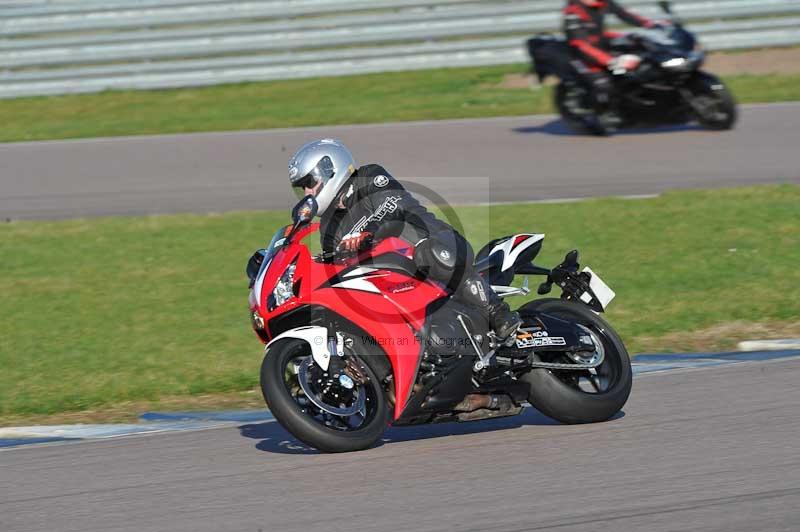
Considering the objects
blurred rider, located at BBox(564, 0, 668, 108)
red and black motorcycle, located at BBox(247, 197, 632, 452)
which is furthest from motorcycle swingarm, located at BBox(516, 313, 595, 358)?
blurred rider, located at BBox(564, 0, 668, 108)

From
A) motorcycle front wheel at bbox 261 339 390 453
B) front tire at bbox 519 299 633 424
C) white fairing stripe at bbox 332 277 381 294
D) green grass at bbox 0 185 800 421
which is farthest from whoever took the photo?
green grass at bbox 0 185 800 421

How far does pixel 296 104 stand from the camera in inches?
676

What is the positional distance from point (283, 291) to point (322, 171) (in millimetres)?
579

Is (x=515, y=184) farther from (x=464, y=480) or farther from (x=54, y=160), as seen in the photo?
(x=464, y=480)

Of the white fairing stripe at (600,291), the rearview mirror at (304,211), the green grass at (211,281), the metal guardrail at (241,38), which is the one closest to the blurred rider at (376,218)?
the rearview mirror at (304,211)

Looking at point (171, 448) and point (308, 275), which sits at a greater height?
point (308, 275)

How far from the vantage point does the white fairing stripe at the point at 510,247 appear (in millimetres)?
5961

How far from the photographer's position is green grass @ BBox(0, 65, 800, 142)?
16109 mm

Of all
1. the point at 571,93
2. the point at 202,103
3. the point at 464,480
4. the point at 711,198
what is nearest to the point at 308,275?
the point at 464,480

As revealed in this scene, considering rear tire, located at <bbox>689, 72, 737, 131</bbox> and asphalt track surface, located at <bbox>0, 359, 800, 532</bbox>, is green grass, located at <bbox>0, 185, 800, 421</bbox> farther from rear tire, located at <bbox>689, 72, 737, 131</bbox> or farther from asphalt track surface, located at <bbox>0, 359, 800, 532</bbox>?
rear tire, located at <bbox>689, 72, 737, 131</bbox>

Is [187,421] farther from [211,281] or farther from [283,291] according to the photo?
[211,281]

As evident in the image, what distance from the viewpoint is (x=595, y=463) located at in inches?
200

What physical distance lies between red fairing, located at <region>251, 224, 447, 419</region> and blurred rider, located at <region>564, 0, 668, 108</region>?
9.04 meters

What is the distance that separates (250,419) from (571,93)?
8880 millimetres
